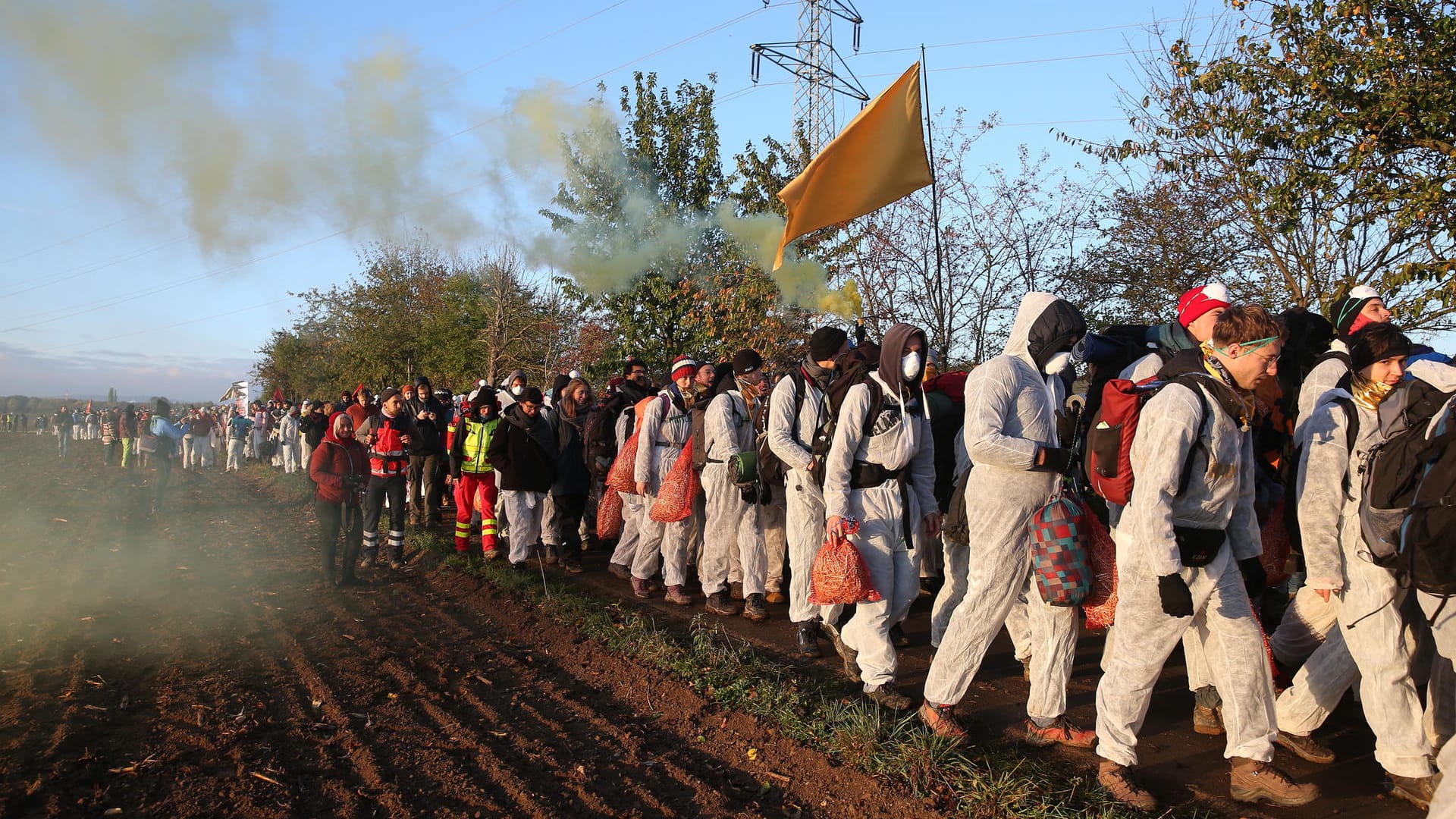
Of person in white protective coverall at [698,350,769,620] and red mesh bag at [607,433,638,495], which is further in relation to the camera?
red mesh bag at [607,433,638,495]

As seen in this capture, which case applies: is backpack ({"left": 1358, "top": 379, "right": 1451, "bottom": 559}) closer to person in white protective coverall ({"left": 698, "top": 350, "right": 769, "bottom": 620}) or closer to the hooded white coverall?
the hooded white coverall

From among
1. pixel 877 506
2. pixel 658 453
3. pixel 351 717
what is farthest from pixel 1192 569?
pixel 658 453

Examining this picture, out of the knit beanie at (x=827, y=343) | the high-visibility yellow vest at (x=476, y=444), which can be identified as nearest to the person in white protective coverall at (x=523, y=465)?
the high-visibility yellow vest at (x=476, y=444)

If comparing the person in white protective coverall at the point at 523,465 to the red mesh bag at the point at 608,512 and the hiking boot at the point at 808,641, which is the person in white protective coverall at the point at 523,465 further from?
the hiking boot at the point at 808,641

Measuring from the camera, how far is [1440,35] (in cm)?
769

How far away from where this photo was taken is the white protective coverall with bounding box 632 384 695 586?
829 cm

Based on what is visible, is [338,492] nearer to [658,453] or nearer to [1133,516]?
[658,453]

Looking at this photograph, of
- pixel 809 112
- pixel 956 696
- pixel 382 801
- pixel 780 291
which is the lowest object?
pixel 382 801

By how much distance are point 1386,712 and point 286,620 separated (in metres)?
7.64

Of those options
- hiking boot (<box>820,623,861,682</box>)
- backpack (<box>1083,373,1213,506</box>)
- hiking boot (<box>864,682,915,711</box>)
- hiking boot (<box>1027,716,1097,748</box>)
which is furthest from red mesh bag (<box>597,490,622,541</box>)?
backpack (<box>1083,373,1213,506</box>)

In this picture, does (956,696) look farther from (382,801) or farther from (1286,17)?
(1286,17)

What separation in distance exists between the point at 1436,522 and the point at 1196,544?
0.83 meters

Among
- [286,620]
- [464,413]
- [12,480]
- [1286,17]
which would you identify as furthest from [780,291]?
[12,480]

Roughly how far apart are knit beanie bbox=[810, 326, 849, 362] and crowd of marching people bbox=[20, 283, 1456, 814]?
2 cm
